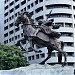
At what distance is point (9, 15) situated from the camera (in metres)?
73.0

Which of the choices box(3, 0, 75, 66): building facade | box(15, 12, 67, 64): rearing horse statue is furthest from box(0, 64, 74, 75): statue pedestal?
box(3, 0, 75, 66): building facade

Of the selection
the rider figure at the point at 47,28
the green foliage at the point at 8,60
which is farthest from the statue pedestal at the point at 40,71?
the green foliage at the point at 8,60

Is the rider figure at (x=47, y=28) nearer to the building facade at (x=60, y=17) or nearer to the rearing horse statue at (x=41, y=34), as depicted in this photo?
the rearing horse statue at (x=41, y=34)

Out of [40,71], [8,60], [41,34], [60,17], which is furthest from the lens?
[60,17]

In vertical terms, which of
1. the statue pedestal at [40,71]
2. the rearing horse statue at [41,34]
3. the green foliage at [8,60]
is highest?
the rearing horse statue at [41,34]

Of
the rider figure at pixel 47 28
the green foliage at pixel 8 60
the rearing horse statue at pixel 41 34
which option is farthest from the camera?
the green foliage at pixel 8 60

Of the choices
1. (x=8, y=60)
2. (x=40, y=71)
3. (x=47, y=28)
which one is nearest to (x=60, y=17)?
(x=8, y=60)

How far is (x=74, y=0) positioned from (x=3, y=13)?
23.3m

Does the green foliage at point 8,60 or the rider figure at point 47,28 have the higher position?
the rider figure at point 47,28

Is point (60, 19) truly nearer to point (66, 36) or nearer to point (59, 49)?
point (66, 36)

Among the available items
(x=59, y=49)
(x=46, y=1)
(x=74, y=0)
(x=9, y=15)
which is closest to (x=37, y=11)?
(x=46, y=1)

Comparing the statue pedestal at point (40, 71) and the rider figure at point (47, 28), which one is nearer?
the statue pedestal at point (40, 71)

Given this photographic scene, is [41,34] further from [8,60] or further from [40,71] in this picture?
[8,60]

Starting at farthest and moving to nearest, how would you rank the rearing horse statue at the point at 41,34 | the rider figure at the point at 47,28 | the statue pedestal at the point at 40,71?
1. the rider figure at the point at 47,28
2. the rearing horse statue at the point at 41,34
3. the statue pedestal at the point at 40,71
